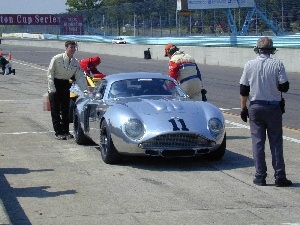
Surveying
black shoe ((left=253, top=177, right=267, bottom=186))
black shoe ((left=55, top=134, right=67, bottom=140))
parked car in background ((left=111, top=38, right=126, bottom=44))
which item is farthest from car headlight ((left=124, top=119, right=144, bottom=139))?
parked car in background ((left=111, top=38, right=126, bottom=44))

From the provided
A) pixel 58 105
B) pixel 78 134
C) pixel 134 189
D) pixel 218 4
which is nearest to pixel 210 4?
pixel 218 4

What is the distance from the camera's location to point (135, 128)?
1038 centimetres

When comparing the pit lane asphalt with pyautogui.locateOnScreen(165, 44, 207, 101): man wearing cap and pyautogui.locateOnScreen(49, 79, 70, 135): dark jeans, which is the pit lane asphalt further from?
pyautogui.locateOnScreen(165, 44, 207, 101): man wearing cap

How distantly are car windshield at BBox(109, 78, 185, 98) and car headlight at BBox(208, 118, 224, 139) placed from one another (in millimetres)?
1289

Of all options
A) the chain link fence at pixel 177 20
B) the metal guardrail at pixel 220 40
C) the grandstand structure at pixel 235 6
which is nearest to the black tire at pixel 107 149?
the metal guardrail at pixel 220 40

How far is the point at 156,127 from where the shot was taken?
10320mm

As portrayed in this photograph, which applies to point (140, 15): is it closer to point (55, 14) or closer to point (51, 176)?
point (55, 14)

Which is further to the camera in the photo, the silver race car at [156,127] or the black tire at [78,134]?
the black tire at [78,134]

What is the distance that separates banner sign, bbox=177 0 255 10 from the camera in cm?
5844

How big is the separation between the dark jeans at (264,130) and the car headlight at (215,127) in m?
1.35

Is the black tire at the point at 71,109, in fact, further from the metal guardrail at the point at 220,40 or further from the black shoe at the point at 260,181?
the metal guardrail at the point at 220,40

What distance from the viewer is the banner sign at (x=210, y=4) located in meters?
58.4

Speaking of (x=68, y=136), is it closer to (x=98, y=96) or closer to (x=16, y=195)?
(x=98, y=96)

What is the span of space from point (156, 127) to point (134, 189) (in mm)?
1576
